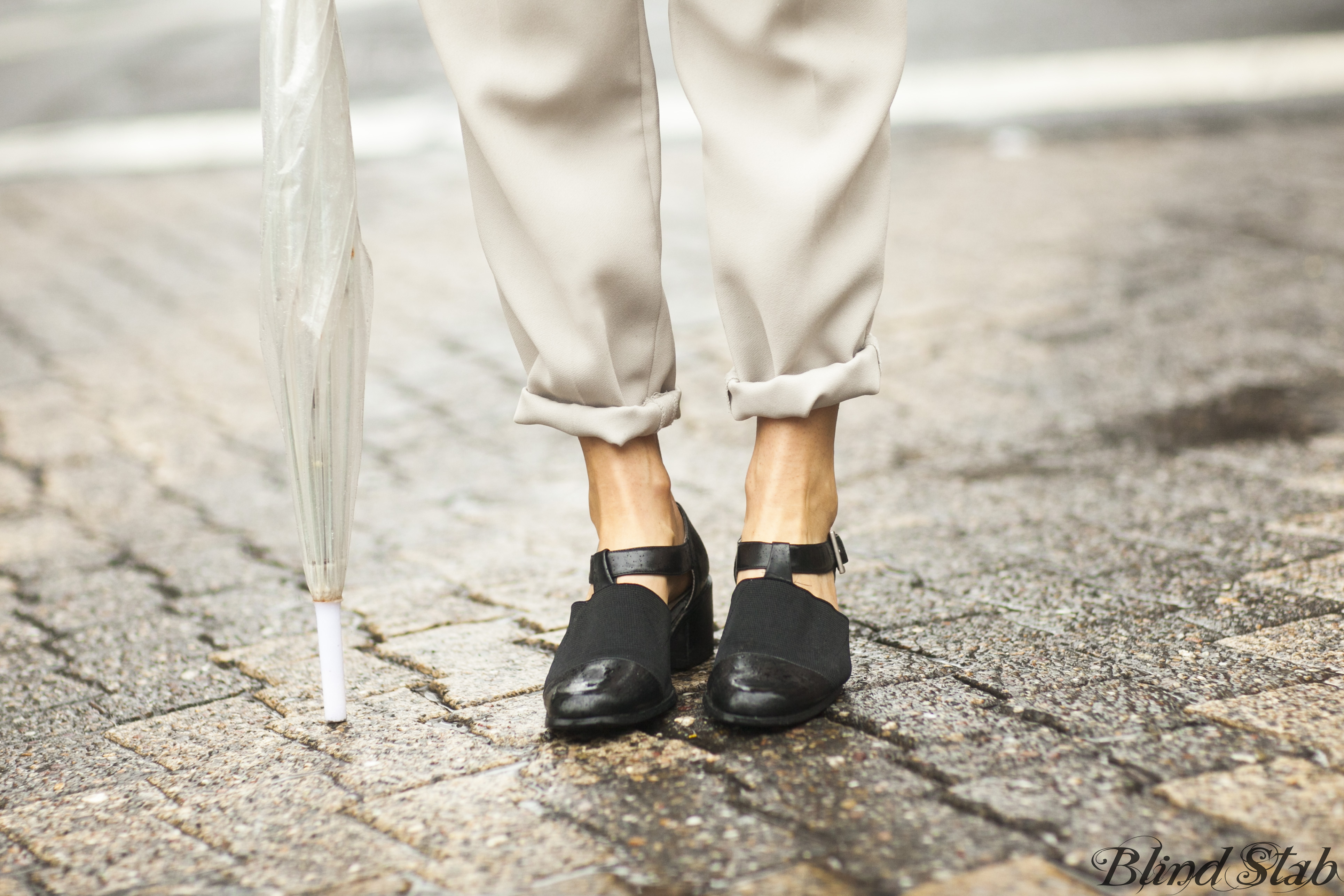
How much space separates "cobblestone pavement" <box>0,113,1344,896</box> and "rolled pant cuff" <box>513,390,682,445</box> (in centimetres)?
30

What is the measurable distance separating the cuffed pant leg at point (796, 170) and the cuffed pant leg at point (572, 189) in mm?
77

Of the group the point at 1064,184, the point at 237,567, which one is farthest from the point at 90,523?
the point at 1064,184

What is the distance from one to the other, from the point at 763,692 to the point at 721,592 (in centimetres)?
55

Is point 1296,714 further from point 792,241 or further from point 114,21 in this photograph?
point 114,21

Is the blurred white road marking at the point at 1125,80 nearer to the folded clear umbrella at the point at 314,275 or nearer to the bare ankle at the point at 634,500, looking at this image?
the bare ankle at the point at 634,500

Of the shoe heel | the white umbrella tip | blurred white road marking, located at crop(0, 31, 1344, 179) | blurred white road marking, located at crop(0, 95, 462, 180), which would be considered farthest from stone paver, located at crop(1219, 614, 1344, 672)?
blurred white road marking, located at crop(0, 95, 462, 180)

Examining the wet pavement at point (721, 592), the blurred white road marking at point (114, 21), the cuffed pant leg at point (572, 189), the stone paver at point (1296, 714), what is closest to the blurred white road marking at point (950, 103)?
the wet pavement at point (721, 592)

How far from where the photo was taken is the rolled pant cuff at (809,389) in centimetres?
140

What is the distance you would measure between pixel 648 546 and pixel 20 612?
1077mm

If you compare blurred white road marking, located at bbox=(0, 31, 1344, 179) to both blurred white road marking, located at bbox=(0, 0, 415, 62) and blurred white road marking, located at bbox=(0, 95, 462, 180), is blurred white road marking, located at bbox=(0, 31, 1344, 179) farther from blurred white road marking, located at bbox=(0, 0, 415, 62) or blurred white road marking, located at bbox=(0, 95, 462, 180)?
blurred white road marking, located at bbox=(0, 0, 415, 62)

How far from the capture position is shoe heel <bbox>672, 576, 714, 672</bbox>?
1517 millimetres

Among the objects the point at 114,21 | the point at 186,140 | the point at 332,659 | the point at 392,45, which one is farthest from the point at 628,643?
the point at 114,21

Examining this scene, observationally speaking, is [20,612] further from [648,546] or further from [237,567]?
[648,546]

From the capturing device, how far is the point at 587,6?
1369 mm
